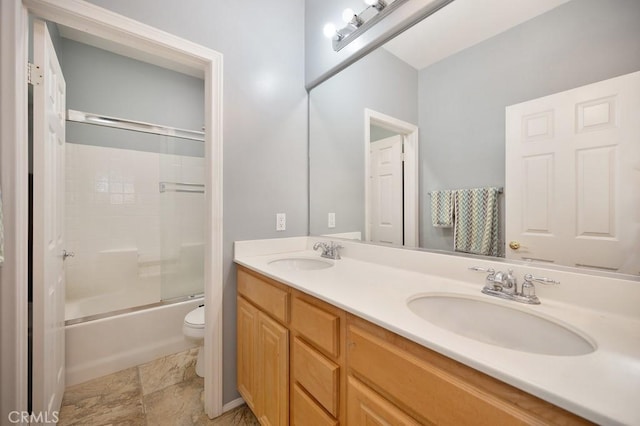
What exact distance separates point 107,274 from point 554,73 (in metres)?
3.25

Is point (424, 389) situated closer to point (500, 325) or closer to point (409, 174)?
point (500, 325)

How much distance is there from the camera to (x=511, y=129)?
37.9 inches

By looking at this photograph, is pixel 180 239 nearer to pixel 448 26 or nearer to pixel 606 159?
pixel 448 26

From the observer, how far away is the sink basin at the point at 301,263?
1.54 m

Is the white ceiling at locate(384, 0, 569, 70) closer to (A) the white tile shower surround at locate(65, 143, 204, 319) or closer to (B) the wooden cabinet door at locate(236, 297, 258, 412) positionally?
(B) the wooden cabinet door at locate(236, 297, 258, 412)

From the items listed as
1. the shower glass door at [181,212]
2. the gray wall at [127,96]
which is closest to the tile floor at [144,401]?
the shower glass door at [181,212]

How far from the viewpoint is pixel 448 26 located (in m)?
1.11

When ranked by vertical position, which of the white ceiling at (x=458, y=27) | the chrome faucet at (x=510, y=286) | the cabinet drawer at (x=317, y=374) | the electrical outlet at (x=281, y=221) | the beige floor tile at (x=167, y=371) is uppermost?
the white ceiling at (x=458, y=27)

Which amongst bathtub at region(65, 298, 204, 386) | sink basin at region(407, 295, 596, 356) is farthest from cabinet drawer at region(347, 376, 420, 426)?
bathtub at region(65, 298, 204, 386)

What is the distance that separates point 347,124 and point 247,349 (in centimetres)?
149

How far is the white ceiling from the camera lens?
3.04ft

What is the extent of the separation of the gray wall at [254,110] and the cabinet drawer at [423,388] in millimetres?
1033

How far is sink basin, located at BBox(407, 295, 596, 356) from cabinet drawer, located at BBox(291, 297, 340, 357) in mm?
269

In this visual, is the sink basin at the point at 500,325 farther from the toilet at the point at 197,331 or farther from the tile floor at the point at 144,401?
the toilet at the point at 197,331
